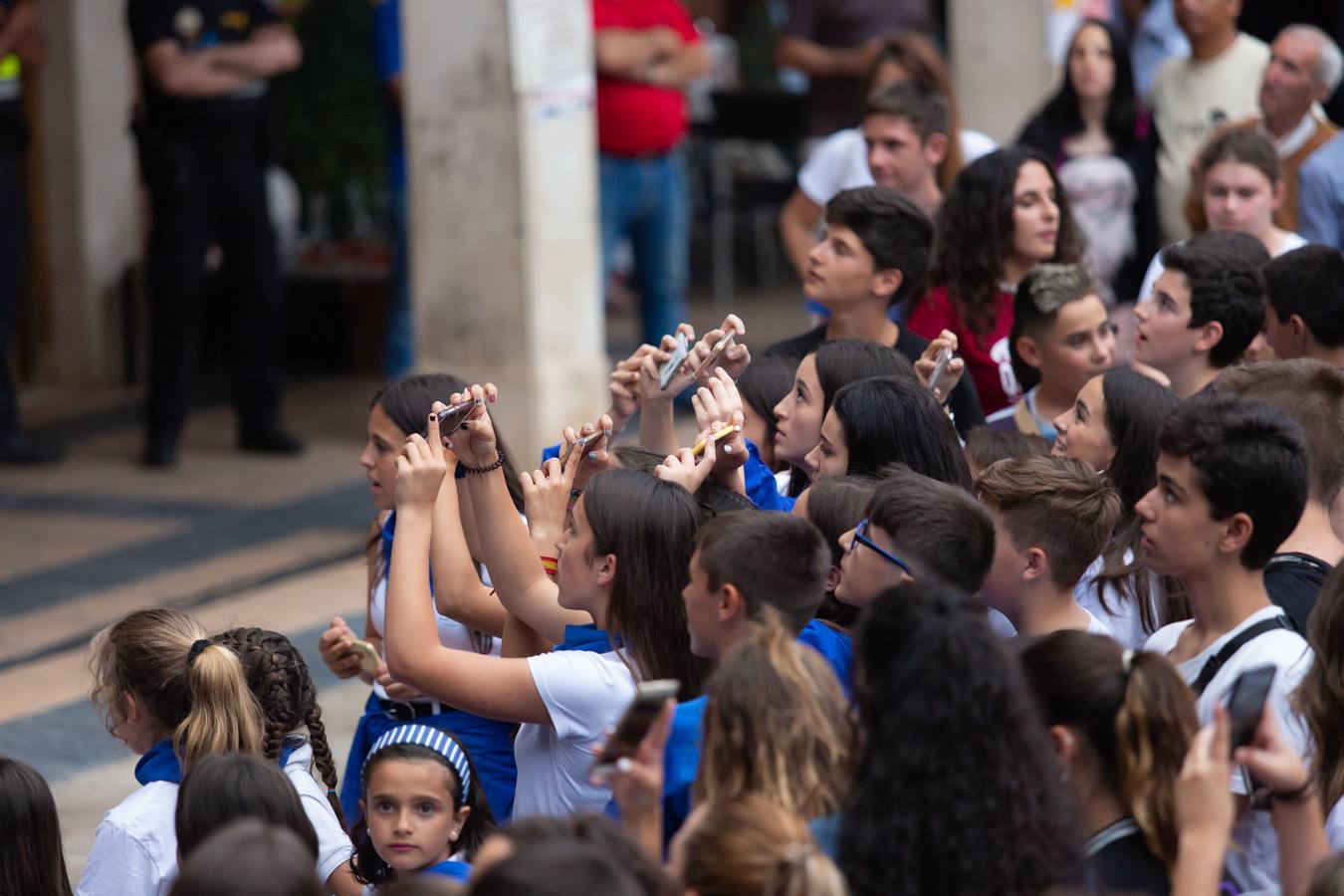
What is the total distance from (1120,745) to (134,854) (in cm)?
177

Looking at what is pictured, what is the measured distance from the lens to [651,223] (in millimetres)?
8836

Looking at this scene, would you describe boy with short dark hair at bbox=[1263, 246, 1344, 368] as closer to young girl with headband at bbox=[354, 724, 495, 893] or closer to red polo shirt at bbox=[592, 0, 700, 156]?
young girl with headband at bbox=[354, 724, 495, 893]

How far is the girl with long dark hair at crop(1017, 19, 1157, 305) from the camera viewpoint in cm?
698

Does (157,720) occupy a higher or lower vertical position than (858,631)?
lower

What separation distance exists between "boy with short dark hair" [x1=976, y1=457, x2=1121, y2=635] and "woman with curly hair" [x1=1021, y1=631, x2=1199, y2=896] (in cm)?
86

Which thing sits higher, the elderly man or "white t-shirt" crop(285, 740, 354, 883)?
the elderly man

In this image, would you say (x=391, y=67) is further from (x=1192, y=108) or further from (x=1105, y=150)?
(x=1192, y=108)

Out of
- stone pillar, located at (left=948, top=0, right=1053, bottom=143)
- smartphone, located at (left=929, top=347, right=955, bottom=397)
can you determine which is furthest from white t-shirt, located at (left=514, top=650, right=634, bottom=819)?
stone pillar, located at (left=948, top=0, right=1053, bottom=143)

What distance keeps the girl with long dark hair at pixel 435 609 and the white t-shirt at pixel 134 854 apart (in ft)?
2.00

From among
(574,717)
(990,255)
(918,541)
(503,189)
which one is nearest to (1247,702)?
(918,541)

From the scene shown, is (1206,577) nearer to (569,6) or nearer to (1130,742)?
(1130,742)

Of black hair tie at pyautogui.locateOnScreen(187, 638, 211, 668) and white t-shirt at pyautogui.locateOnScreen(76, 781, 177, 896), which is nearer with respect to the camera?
white t-shirt at pyautogui.locateOnScreen(76, 781, 177, 896)

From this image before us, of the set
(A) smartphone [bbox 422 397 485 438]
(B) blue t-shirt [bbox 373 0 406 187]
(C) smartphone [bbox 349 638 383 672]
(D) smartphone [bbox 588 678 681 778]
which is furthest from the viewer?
(B) blue t-shirt [bbox 373 0 406 187]

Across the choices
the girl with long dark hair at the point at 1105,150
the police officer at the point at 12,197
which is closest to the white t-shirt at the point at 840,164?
the girl with long dark hair at the point at 1105,150
